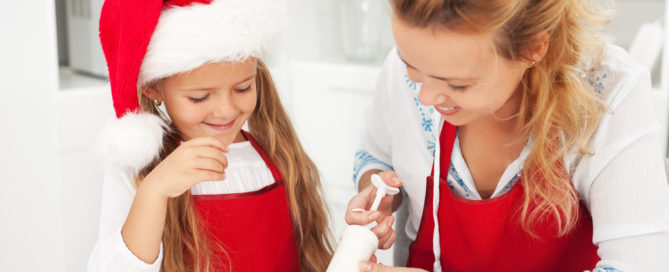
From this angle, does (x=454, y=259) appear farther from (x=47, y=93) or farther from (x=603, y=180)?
(x=47, y=93)

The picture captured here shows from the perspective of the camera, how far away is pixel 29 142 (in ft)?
5.12

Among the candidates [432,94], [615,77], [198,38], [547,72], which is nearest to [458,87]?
[432,94]

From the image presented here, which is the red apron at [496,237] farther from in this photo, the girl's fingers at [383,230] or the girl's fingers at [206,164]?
the girl's fingers at [206,164]

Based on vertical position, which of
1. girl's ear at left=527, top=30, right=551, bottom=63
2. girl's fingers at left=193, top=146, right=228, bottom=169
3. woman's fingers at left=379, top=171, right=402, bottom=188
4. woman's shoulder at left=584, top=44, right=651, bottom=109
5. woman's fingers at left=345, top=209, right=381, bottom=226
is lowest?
woman's fingers at left=345, top=209, right=381, bottom=226

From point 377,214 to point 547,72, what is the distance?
11.9 inches

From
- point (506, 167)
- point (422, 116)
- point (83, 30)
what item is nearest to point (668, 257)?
point (506, 167)

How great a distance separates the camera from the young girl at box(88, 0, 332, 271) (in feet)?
2.96

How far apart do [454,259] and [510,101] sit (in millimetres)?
269

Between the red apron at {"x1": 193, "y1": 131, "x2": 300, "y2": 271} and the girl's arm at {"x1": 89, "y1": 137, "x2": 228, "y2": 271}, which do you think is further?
the red apron at {"x1": 193, "y1": 131, "x2": 300, "y2": 271}

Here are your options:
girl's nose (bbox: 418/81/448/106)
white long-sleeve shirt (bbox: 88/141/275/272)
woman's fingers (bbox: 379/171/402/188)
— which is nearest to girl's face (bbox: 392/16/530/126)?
girl's nose (bbox: 418/81/448/106)

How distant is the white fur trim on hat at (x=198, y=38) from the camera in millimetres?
913

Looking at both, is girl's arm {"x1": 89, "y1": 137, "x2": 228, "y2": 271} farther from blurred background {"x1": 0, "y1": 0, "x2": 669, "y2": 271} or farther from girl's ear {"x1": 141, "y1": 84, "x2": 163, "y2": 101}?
blurred background {"x1": 0, "y1": 0, "x2": 669, "y2": 271}

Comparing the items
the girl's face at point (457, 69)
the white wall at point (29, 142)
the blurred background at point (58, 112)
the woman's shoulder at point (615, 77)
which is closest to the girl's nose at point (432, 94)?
the girl's face at point (457, 69)

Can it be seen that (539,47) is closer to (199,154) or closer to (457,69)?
(457,69)
